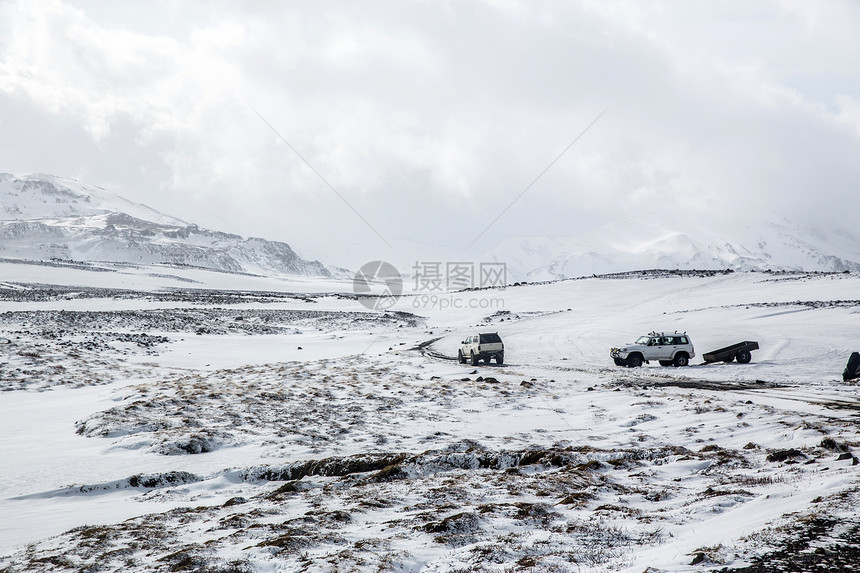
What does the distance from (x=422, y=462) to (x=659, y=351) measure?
936 inches

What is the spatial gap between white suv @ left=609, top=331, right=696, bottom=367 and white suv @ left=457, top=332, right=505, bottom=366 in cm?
649

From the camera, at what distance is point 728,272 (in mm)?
84812

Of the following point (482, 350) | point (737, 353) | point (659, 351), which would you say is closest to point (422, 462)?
point (482, 350)

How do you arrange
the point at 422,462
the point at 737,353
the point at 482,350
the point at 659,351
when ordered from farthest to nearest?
the point at 482,350
the point at 659,351
the point at 737,353
the point at 422,462

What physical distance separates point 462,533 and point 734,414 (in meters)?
11.7

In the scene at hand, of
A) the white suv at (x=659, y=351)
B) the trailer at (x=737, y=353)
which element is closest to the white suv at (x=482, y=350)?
the white suv at (x=659, y=351)

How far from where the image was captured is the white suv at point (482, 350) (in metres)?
33.6

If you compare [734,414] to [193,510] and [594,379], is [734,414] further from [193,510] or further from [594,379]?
[193,510]

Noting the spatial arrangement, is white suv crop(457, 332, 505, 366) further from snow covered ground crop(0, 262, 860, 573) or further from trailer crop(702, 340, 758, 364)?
trailer crop(702, 340, 758, 364)

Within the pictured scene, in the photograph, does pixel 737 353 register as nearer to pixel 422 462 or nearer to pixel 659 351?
pixel 659 351

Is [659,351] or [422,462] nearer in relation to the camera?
[422,462]

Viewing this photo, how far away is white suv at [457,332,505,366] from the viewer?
33594mm

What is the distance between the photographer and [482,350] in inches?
1323

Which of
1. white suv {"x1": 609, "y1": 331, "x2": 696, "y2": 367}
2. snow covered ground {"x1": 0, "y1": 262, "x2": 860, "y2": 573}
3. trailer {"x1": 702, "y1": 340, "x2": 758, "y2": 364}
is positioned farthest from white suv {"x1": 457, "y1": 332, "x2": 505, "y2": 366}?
trailer {"x1": 702, "y1": 340, "x2": 758, "y2": 364}
